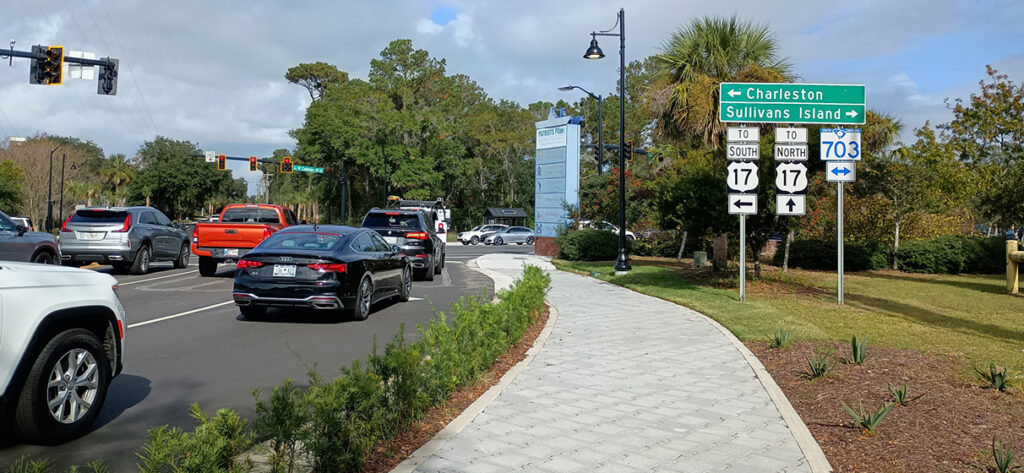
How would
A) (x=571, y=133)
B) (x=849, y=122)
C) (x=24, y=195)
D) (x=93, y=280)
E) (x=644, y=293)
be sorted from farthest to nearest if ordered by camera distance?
(x=24, y=195), (x=571, y=133), (x=644, y=293), (x=849, y=122), (x=93, y=280)

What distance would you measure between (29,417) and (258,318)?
6.59 metres

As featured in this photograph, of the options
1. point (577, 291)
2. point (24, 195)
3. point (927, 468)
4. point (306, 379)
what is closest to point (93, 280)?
point (306, 379)

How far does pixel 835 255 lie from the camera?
23.0m

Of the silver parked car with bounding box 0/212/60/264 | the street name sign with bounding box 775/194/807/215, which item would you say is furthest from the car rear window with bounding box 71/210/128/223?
the street name sign with bounding box 775/194/807/215

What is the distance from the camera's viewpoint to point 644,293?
15.6 meters

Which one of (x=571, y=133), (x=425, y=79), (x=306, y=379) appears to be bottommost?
(x=306, y=379)

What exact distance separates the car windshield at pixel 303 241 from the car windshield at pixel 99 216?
855 cm

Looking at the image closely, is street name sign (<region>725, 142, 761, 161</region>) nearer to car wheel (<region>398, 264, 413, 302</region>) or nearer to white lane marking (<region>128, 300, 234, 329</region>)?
car wheel (<region>398, 264, 413, 302</region>)

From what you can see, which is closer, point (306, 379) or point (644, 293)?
point (306, 379)

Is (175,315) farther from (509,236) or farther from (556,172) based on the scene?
(509,236)

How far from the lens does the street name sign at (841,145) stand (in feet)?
44.0

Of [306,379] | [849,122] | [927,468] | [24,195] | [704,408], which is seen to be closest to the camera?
[927,468]

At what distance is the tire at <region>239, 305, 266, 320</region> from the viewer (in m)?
11.1

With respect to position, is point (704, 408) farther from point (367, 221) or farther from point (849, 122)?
point (367, 221)
